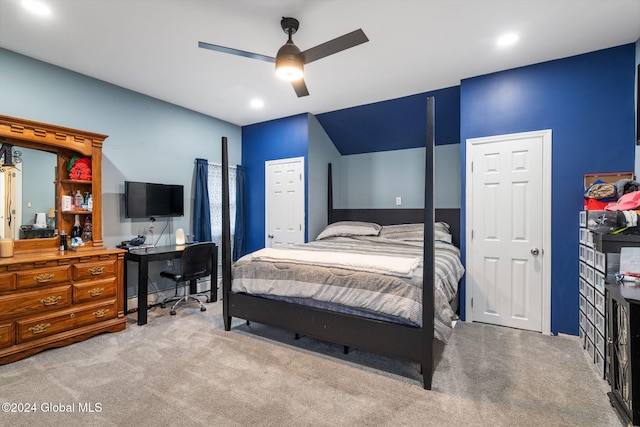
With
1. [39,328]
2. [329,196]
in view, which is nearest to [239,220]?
[329,196]

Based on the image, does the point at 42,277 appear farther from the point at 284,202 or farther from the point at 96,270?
the point at 284,202

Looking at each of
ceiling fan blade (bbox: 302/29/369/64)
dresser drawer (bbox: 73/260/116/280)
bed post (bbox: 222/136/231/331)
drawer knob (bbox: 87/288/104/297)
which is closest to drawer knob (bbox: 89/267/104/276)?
dresser drawer (bbox: 73/260/116/280)

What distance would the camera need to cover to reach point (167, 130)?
158 inches

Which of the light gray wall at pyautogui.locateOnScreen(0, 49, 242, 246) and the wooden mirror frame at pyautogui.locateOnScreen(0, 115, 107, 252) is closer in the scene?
the wooden mirror frame at pyautogui.locateOnScreen(0, 115, 107, 252)

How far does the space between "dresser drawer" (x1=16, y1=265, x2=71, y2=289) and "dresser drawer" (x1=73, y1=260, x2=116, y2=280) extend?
0.07 m

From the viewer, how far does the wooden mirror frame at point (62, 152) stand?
266 centimetres

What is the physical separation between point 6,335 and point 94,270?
0.72 metres

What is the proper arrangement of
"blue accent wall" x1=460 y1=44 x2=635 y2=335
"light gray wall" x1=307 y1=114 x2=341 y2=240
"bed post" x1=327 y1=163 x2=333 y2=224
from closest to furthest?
"blue accent wall" x1=460 y1=44 x2=635 y2=335, "light gray wall" x1=307 y1=114 x2=341 y2=240, "bed post" x1=327 y1=163 x2=333 y2=224

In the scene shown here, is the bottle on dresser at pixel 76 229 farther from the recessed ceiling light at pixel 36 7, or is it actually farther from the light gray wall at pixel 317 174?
the light gray wall at pixel 317 174

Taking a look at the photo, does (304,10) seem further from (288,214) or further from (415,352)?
(288,214)

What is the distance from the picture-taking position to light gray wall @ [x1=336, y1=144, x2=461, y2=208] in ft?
13.8

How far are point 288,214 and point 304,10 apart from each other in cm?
291

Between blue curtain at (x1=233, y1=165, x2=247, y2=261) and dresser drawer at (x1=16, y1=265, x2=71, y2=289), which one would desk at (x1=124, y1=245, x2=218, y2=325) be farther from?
blue curtain at (x1=233, y1=165, x2=247, y2=261)

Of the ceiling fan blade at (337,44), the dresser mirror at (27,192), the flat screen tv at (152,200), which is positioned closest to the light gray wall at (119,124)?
the flat screen tv at (152,200)
